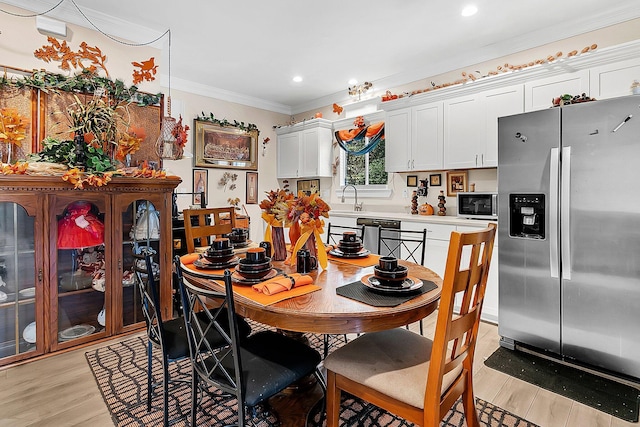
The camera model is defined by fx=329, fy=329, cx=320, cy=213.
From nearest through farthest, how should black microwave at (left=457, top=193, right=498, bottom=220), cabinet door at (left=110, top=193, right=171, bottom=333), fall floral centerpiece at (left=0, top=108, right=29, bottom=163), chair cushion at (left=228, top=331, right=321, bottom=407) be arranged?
1. chair cushion at (left=228, top=331, right=321, bottom=407)
2. fall floral centerpiece at (left=0, top=108, right=29, bottom=163)
3. cabinet door at (left=110, top=193, right=171, bottom=333)
4. black microwave at (left=457, top=193, right=498, bottom=220)

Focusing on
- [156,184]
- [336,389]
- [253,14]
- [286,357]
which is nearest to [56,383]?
[156,184]

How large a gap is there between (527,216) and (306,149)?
3538 millimetres

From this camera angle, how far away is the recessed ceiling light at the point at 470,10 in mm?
2828

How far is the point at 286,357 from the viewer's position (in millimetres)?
1486

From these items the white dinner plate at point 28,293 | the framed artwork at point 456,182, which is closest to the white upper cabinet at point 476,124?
the framed artwork at point 456,182

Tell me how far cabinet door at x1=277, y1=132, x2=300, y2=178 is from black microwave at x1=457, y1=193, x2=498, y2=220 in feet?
9.26

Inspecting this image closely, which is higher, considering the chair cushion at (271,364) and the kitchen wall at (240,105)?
the kitchen wall at (240,105)

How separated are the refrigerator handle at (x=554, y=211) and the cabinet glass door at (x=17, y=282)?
376 centimetres

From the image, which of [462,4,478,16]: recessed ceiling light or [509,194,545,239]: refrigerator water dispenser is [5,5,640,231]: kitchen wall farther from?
[509,194,545,239]: refrigerator water dispenser

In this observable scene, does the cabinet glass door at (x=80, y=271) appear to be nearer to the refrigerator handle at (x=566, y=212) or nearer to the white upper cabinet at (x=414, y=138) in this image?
the white upper cabinet at (x=414, y=138)

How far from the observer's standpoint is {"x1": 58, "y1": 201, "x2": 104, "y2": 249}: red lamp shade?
8.24 feet

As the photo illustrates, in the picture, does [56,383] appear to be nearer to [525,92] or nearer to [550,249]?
[550,249]

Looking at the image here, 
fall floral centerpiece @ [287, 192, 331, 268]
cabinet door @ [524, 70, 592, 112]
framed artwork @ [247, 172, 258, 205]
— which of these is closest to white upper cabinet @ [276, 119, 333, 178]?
framed artwork @ [247, 172, 258, 205]

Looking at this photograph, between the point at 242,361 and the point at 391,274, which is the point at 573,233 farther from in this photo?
the point at 242,361
